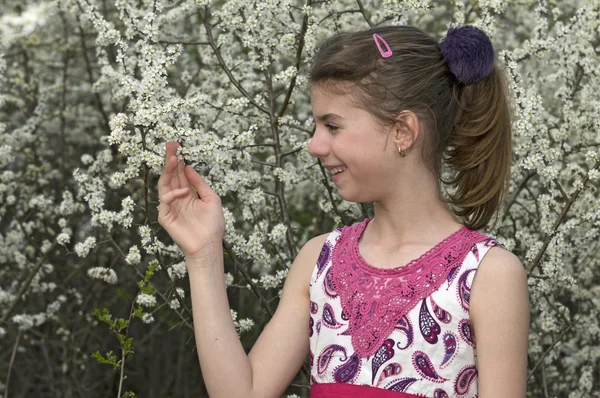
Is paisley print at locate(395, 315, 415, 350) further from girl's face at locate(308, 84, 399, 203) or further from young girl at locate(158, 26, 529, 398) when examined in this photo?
girl's face at locate(308, 84, 399, 203)

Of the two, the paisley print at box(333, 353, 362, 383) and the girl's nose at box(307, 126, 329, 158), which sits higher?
the girl's nose at box(307, 126, 329, 158)

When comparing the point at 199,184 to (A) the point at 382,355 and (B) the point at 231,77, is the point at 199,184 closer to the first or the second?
(A) the point at 382,355

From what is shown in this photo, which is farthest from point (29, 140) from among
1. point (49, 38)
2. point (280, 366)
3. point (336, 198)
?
point (280, 366)

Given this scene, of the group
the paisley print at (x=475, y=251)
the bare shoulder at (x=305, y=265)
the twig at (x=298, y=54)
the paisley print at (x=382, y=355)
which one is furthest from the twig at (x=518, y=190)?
the paisley print at (x=382, y=355)

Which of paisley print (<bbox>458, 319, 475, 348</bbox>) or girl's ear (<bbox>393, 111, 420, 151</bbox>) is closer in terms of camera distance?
paisley print (<bbox>458, 319, 475, 348</bbox>)

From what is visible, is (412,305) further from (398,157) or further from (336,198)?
(336,198)

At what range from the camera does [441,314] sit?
1894mm

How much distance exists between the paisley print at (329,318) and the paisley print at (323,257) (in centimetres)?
10

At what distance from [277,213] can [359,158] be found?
5.39 feet

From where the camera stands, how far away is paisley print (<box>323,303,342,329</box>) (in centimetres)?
202

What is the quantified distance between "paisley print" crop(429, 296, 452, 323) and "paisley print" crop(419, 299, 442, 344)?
13 millimetres

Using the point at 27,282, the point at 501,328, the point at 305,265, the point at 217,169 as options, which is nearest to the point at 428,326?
the point at 501,328

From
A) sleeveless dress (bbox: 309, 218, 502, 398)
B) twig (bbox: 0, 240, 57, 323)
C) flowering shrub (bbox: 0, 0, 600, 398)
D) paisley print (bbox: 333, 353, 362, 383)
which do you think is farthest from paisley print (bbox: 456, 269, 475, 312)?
twig (bbox: 0, 240, 57, 323)

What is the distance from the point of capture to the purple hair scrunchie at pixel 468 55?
1.99 meters
